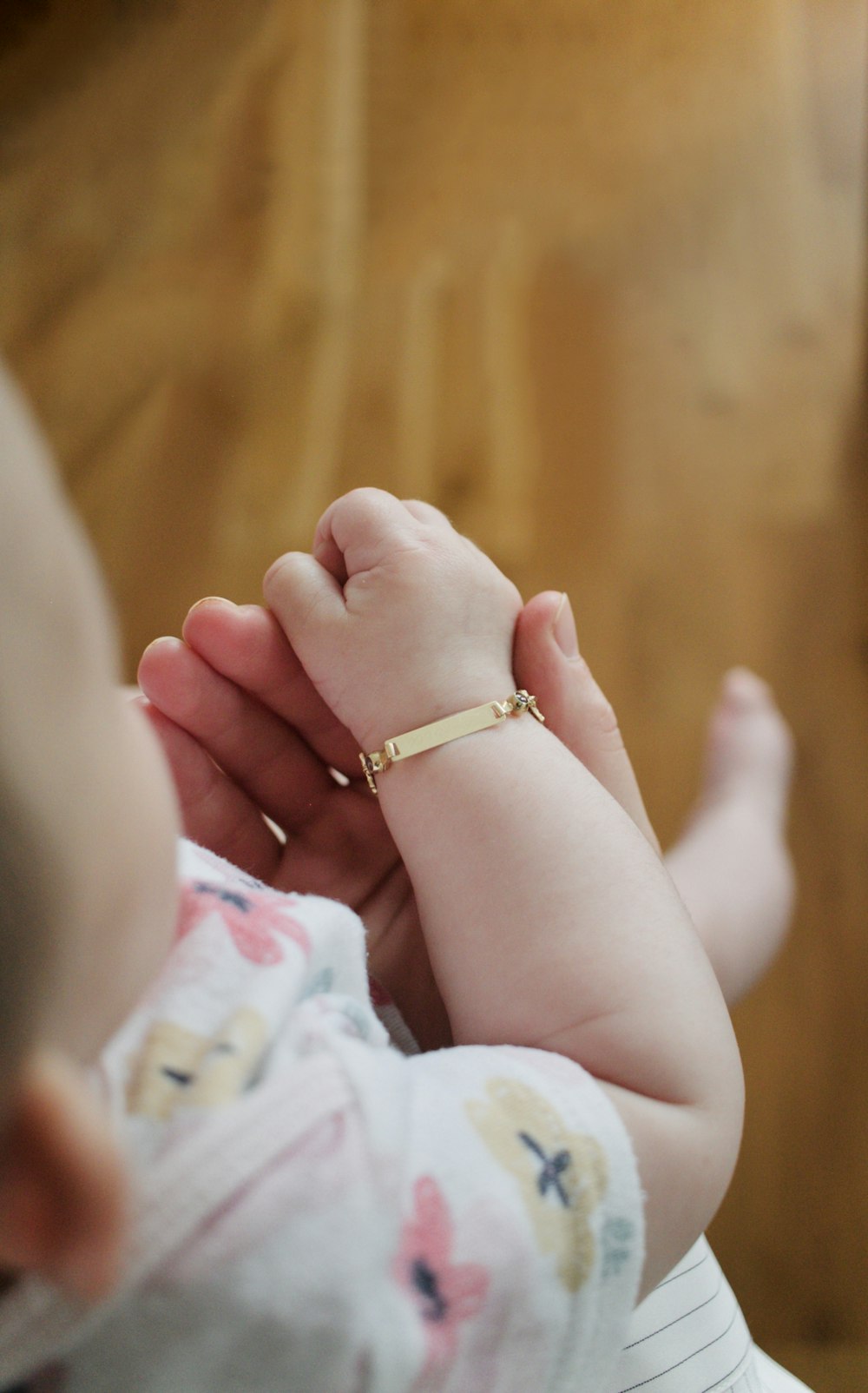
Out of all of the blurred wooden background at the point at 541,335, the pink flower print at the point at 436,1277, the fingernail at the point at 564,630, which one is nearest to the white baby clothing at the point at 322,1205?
the pink flower print at the point at 436,1277

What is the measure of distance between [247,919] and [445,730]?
13 cm

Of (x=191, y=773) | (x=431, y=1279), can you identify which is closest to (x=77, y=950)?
(x=431, y=1279)

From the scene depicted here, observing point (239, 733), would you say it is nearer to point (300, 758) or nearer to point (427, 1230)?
point (300, 758)

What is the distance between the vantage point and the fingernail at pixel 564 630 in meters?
0.58

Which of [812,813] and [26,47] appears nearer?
[812,813]

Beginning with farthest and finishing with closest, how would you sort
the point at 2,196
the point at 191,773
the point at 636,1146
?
the point at 2,196
the point at 191,773
the point at 636,1146

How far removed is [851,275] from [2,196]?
2.88 feet

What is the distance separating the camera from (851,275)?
1.16 metres

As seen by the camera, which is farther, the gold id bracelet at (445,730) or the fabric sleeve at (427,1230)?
the gold id bracelet at (445,730)

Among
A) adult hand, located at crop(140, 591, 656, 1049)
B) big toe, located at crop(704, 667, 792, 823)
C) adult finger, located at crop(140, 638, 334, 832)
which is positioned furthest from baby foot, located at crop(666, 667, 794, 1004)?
adult finger, located at crop(140, 638, 334, 832)

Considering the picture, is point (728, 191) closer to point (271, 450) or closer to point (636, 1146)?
point (271, 450)

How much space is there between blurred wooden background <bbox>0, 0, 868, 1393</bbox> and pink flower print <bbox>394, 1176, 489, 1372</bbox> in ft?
1.56

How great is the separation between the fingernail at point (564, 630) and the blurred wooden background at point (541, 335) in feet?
1.15

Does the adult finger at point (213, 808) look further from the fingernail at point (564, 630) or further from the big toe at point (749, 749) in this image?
the big toe at point (749, 749)
